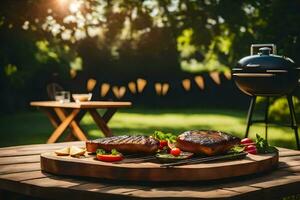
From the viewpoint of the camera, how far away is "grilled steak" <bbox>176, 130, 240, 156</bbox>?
14.1 ft

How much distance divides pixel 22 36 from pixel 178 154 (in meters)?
12.1

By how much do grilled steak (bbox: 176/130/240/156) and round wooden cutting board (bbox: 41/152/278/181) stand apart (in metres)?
0.14

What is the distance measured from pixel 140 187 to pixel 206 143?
70 cm

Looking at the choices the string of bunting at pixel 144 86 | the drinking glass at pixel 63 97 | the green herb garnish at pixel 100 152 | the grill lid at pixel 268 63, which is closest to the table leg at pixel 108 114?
the drinking glass at pixel 63 97

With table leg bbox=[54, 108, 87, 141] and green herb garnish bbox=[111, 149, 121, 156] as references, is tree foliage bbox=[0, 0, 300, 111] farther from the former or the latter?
green herb garnish bbox=[111, 149, 121, 156]

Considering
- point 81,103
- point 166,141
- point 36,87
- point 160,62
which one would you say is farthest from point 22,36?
point 166,141

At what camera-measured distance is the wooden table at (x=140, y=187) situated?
3.67 m

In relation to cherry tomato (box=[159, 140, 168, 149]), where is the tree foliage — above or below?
above

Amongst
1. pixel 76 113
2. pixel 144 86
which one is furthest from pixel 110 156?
pixel 144 86

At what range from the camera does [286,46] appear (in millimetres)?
14562

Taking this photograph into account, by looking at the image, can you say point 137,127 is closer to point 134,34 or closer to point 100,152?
point 100,152

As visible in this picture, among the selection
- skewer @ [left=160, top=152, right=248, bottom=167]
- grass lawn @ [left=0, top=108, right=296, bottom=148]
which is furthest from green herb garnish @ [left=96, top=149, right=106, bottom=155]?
grass lawn @ [left=0, top=108, right=296, bottom=148]

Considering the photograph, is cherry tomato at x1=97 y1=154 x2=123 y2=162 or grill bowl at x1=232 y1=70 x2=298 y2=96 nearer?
cherry tomato at x1=97 y1=154 x2=123 y2=162

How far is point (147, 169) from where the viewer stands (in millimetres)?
3959
